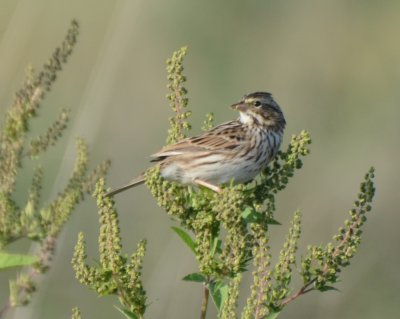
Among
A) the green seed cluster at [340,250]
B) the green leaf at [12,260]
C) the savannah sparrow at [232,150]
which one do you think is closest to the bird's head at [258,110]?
the savannah sparrow at [232,150]

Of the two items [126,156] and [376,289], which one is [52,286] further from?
[376,289]

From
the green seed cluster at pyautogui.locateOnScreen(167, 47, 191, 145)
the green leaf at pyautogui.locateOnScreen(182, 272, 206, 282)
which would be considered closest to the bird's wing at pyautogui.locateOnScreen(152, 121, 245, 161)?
the green seed cluster at pyautogui.locateOnScreen(167, 47, 191, 145)

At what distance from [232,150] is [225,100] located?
14.7 feet

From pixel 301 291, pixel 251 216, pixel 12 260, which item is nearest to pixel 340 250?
pixel 301 291

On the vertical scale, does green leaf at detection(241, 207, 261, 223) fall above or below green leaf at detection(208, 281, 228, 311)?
above

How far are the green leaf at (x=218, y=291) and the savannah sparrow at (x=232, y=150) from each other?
0.94 m

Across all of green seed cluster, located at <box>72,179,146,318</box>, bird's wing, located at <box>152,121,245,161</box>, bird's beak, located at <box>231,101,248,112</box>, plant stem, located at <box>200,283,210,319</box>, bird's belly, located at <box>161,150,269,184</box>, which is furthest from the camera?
bird's beak, located at <box>231,101,248,112</box>

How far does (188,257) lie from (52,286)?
153cm

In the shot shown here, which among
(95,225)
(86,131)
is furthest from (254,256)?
(95,225)

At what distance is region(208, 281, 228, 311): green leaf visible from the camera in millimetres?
3207

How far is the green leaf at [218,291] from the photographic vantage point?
3.21m

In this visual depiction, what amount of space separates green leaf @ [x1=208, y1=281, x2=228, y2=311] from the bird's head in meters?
1.62

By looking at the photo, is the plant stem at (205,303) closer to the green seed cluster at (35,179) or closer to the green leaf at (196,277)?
the green leaf at (196,277)

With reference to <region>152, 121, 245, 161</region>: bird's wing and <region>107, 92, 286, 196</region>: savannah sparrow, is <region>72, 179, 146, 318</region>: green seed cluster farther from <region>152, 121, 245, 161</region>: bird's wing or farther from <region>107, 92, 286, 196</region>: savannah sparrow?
<region>152, 121, 245, 161</region>: bird's wing
